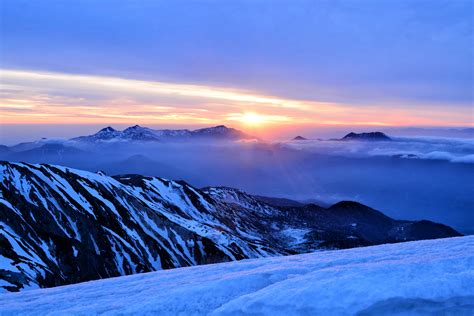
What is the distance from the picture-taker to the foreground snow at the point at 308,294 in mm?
11258

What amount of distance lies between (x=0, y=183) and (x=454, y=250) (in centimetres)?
12100

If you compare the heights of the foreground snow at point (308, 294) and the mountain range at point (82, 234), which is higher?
the foreground snow at point (308, 294)

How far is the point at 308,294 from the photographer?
1172 centimetres

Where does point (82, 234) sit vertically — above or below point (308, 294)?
below

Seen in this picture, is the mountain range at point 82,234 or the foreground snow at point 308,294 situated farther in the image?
the mountain range at point 82,234

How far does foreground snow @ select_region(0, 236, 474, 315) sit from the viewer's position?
443 inches

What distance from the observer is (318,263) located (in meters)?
16.4

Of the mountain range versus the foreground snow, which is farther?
the mountain range

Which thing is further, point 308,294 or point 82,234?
point 82,234

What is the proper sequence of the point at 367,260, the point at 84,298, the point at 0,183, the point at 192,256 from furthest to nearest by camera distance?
the point at 192,256 → the point at 0,183 → the point at 367,260 → the point at 84,298

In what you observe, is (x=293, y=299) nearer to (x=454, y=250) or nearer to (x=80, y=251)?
(x=454, y=250)

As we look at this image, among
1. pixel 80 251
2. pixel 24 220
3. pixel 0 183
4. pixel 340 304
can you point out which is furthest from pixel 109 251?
pixel 340 304

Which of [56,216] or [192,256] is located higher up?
[56,216]

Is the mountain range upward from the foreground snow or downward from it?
downward
